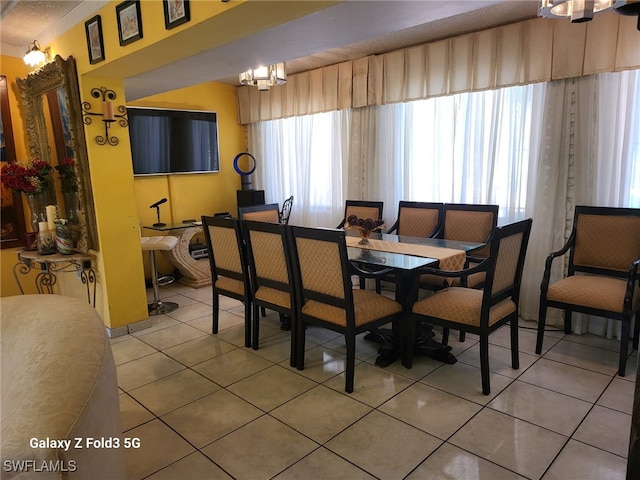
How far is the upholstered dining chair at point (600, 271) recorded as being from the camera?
8.48ft

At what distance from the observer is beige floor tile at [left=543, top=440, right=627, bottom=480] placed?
1750 millimetres

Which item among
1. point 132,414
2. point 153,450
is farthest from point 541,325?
point 132,414

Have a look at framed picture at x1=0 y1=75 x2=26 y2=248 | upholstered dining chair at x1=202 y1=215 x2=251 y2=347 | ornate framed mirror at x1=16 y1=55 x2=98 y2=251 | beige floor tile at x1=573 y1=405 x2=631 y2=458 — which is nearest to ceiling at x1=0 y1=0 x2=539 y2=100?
ornate framed mirror at x1=16 y1=55 x2=98 y2=251

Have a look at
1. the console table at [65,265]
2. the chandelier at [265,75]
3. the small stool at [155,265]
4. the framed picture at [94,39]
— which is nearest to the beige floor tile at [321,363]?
the small stool at [155,265]

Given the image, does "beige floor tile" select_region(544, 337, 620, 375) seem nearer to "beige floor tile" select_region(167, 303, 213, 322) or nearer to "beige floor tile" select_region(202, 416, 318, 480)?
"beige floor tile" select_region(202, 416, 318, 480)

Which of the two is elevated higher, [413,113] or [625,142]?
[413,113]

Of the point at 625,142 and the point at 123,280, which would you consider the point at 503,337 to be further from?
the point at 123,280

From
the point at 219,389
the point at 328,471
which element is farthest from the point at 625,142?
the point at 219,389

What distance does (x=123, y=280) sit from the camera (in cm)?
338

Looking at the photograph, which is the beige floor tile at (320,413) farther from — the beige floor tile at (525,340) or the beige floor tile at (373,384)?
the beige floor tile at (525,340)

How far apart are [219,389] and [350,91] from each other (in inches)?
131

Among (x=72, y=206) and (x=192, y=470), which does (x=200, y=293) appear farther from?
(x=192, y=470)

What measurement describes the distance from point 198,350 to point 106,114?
1.88m

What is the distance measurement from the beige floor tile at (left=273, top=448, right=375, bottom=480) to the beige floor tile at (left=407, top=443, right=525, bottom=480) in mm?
238
